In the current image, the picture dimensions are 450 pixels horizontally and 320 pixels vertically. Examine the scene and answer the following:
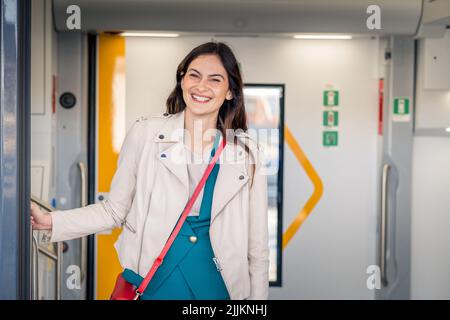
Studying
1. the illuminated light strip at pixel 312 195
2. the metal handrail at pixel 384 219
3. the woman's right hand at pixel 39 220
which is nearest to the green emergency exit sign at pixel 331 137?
the illuminated light strip at pixel 312 195

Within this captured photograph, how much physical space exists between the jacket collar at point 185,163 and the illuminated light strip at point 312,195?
1823 millimetres

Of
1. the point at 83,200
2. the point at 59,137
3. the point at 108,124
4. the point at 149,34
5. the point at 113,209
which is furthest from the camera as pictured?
the point at 108,124

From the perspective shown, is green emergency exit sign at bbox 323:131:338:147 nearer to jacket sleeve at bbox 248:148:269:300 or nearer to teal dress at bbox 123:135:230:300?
jacket sleeve at bbox 248:148:269:300

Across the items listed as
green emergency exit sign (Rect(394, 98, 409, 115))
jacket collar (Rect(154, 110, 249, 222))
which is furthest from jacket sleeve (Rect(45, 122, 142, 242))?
green emergency exit sign (Rect(394, 98, 409, 115))

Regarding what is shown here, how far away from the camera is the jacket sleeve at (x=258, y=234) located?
97.5 inches

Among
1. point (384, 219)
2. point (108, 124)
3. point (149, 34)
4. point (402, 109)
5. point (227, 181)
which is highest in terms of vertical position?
point (149, 34)

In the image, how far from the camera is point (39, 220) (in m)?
2.42

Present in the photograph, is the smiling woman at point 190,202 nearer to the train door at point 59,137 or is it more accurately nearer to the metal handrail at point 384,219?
the train door at point 59,137

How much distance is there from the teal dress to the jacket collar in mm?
31

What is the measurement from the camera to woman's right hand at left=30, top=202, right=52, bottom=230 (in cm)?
240

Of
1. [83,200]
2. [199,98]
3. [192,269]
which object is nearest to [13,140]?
[199,98]

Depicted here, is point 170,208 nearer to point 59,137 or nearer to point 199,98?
point 199,98

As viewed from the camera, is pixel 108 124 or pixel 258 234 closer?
pixel 258 234

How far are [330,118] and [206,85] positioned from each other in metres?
1.95
